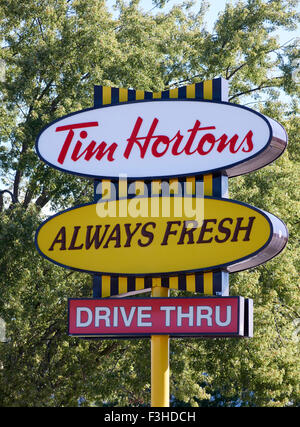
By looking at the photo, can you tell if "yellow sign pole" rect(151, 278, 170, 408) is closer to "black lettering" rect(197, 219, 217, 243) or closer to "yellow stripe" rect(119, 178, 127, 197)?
"black lettering" rect(197, 219, 217, 243)

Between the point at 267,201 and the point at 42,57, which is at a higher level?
the point at 42,57

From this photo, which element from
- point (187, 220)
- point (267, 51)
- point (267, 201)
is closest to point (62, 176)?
point (267, 201)

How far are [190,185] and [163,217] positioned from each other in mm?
713

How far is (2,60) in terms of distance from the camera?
2188 centimetres

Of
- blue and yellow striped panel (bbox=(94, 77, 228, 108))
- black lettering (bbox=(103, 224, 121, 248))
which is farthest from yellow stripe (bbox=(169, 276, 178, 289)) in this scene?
blue and yellow striped panel (bbox=(94, 77, 228, 108))

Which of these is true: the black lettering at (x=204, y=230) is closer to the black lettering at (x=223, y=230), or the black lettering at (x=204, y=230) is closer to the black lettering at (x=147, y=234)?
the black lettering at (x=223, y=230)

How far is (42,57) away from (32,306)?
6586 mm

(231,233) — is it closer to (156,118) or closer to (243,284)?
(156,118)

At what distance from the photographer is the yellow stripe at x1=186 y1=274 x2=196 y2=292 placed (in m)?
12.7

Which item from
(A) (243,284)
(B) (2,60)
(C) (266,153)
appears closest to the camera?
(C) (266,153)

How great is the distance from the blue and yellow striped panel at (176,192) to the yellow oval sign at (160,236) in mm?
195

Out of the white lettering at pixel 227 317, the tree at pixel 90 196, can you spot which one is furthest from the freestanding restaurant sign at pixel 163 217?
the tree at pixel 90 196

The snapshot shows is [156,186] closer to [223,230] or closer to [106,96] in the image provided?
[223,230]
